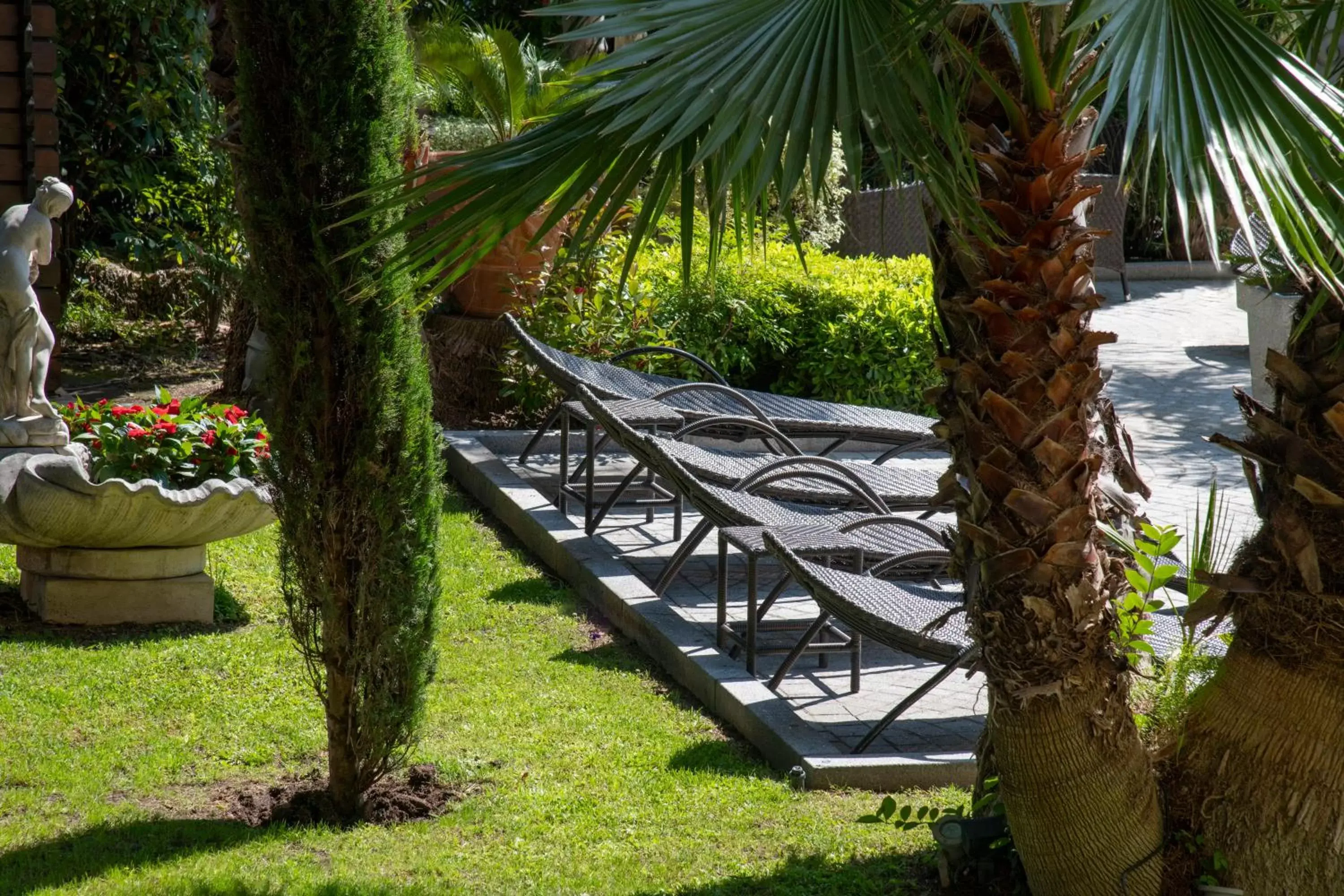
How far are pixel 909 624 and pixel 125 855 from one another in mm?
2523

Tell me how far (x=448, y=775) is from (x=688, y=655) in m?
1.30

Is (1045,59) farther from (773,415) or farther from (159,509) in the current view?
(773,415)

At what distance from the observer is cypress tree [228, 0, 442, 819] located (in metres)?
4.09

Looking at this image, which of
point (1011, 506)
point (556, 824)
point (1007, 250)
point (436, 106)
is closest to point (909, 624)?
point (556, 824)

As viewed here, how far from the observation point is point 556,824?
14.9 feet

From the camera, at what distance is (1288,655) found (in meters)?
3.43

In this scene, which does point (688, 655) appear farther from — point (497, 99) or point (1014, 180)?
point (497, 99)

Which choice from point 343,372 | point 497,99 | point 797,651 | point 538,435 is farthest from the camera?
point 497,99

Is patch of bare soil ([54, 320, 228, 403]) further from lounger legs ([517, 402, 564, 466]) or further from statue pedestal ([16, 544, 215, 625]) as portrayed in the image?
statue pedestal ([16, 544, 215, 625])

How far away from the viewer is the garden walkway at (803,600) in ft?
17.0

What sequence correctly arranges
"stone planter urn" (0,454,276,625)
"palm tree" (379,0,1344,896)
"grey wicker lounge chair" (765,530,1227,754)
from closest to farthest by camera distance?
"palm tree" (379,0,1344,896)
"grey wicker lounge chair" (765,530,1227,754)
"stone planter urn" (0,454,276,625)

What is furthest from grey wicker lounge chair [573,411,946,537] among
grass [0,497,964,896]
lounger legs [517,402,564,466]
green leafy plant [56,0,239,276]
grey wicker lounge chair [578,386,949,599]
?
green leafy plant [56,0,239,276]

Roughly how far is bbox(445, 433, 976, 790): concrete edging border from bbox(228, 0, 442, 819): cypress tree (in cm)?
132

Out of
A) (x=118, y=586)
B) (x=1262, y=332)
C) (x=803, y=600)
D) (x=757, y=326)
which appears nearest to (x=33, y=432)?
(x=118, y=586)
